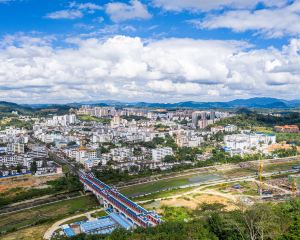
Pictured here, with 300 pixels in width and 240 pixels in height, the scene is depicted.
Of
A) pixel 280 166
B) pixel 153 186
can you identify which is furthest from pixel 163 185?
pixel 280 166

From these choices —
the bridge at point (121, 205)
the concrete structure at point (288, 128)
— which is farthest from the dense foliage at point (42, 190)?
the concrete structure at point (288, 128)

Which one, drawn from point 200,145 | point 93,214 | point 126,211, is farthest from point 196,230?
point 200,145

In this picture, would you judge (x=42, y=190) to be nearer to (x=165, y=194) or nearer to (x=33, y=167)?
(x=33, y=167)

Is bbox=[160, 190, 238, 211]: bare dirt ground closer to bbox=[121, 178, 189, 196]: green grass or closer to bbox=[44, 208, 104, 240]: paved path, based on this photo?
bbox=[121, 178, 189, 196]: green grass

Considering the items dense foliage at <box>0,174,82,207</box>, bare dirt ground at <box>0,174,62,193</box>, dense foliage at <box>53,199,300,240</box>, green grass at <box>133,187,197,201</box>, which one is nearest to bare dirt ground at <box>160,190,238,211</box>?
green grass at <box>133,187,197,201</box>

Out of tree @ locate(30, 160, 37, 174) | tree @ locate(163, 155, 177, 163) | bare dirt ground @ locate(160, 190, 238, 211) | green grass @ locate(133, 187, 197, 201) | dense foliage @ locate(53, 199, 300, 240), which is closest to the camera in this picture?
dense foliage @ locate(53, 199, 300, 240)

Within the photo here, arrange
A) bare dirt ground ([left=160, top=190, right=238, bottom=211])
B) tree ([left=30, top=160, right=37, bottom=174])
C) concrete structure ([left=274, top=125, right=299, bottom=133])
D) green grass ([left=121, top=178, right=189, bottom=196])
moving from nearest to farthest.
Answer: bare dirt ground ([left=160, top=190, right=238, bottom=211])
green grass ([left=121, top=178, right=189, bottom=196])
tree ([left=30, top=160, right=37, bottom=174])
concrete structure ([left=274, top=125, right=299, bottom=133])

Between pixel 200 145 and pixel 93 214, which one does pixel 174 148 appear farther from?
pixel 93 214
